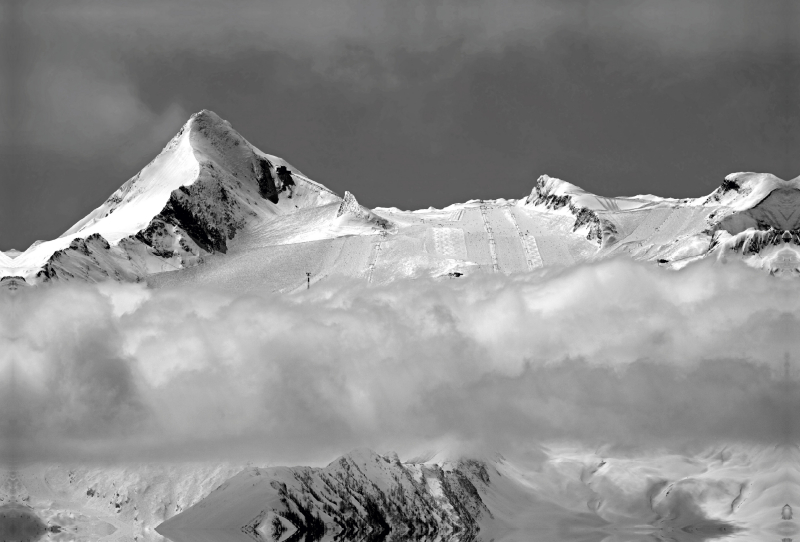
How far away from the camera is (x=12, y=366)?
7625 cm

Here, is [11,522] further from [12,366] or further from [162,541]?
[162,541]

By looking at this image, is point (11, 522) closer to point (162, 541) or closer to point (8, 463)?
point (8, 463)

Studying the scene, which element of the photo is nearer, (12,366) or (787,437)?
(12,366)

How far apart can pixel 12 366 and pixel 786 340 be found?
7110 centimetres

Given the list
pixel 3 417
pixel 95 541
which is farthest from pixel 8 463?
pixel 95 541

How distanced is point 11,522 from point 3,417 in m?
6.61

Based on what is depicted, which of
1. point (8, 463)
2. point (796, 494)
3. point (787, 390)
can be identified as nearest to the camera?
point (8, 463)

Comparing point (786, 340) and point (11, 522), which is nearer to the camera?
point (11, 522)

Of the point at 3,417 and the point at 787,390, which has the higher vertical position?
the point at 3,417

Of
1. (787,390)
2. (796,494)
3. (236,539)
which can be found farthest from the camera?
(236,539)

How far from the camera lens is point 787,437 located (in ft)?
336

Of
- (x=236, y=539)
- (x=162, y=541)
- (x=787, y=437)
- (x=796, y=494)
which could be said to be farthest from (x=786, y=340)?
(x=162, y=541)

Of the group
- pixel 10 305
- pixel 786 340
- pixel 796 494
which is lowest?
pixel 796 494

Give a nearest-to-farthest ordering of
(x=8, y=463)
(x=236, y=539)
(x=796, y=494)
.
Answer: (x=8, y=463) < (x=796, y=494) < (x=236, y=539)
